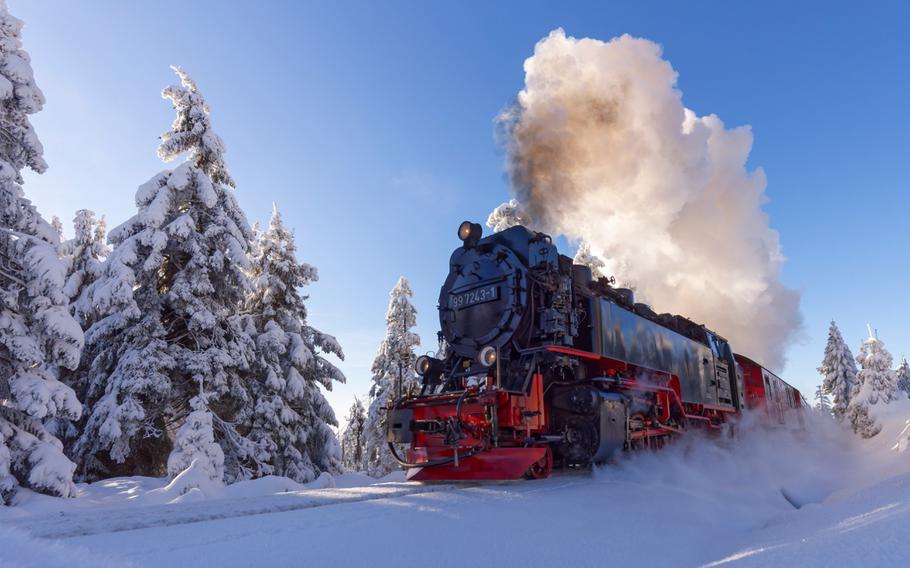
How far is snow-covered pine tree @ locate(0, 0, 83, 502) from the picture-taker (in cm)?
912

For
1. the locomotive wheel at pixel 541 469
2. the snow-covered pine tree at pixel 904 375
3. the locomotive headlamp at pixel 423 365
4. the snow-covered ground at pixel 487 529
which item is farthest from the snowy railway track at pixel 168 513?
the snow-covered pine tree at pixel 904 375

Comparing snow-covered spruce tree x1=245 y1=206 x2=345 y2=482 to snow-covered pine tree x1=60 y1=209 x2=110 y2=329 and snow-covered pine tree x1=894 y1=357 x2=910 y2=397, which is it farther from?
snow-covered pine tree x1=894 y1=357 x2=910 y2=397

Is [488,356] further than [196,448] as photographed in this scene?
No

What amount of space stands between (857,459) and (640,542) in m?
16.9

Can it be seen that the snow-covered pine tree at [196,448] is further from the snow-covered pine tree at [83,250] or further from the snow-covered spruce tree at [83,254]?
the snow-covered pine tree at [83,250]

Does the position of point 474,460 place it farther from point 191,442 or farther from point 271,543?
point 191,442

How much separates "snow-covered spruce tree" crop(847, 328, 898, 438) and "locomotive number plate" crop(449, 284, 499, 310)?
2371 cm

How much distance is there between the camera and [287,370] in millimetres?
18672

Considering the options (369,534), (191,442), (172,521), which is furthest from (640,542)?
(191,442)

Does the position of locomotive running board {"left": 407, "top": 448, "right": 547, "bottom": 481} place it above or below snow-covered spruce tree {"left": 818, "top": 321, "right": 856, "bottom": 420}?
below

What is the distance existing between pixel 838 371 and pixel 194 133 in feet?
130

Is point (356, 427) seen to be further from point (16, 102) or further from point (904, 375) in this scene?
point (904, 375)

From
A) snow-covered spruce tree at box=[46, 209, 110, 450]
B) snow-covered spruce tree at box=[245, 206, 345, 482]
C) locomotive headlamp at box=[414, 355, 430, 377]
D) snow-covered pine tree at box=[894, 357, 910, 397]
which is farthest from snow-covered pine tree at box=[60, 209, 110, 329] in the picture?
snow-covered pine tree at box=[894, 357, 910, 397]

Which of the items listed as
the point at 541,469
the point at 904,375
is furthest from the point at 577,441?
the point at 904,375
